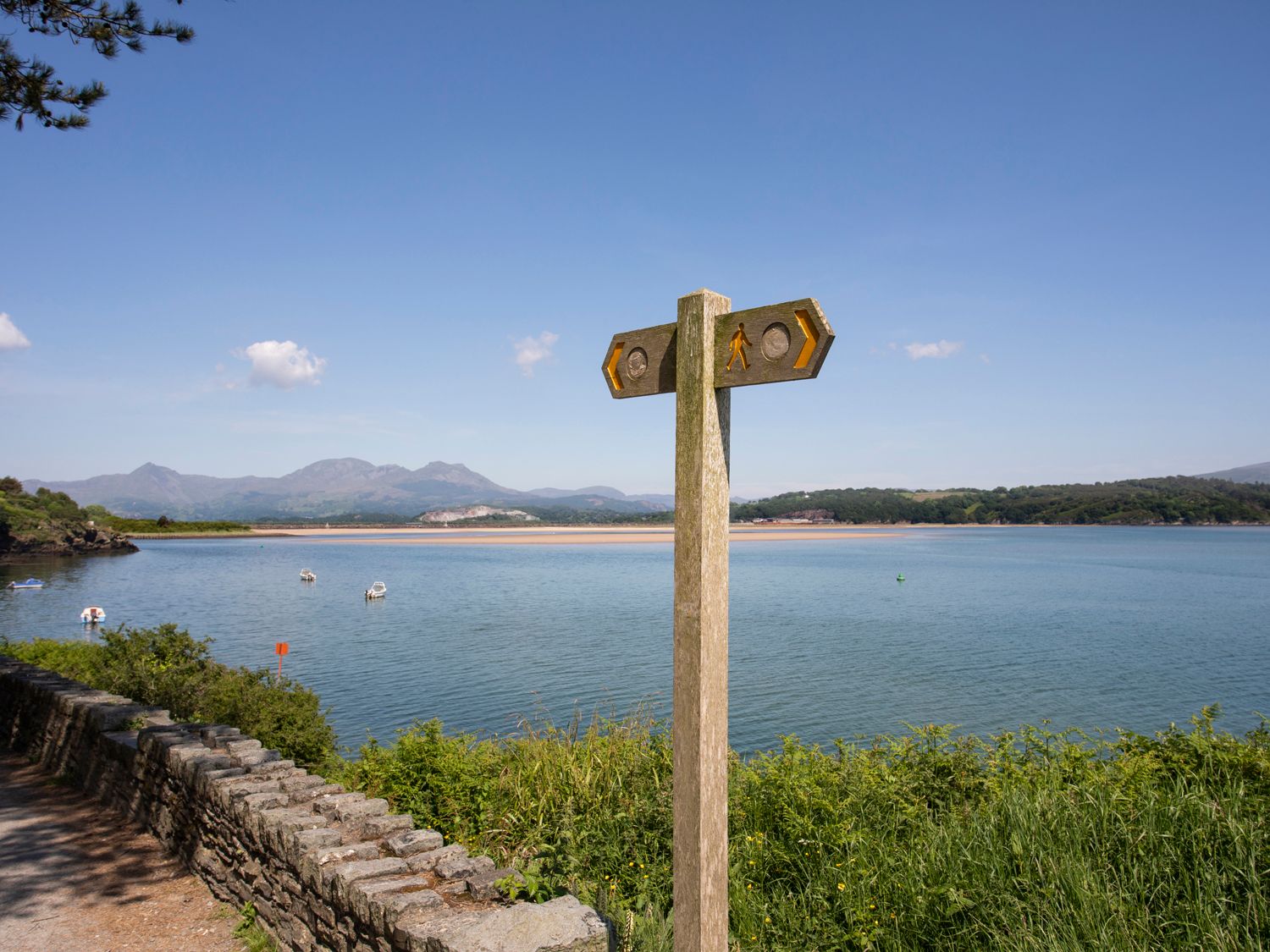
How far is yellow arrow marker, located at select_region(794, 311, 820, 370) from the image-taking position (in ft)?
8.48

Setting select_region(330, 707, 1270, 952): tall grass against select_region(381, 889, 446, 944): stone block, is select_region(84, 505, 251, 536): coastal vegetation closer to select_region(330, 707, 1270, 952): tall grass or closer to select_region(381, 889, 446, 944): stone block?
select_region(330, 707, 1270, 952): tall grass

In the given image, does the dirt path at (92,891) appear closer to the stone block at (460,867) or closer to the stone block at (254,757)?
the stone block at (254,757)

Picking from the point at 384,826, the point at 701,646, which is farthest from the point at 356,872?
the point at 701,646

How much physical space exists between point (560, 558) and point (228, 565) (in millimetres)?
29240

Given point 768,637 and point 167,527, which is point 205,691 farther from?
point 167,527

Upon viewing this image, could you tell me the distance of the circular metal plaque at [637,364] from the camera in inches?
128

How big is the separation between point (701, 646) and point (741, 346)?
1.12m

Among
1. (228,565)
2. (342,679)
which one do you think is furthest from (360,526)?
(342,679)

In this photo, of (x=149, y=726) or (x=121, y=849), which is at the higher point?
(x=149, y=726)

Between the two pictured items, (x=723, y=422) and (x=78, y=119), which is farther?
(x=78, y=119)

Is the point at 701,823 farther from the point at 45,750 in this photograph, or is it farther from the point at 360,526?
the point at 360,526

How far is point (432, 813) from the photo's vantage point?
6.52m

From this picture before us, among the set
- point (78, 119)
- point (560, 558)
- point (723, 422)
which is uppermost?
point (78, 119)

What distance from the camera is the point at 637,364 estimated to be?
328 cm
